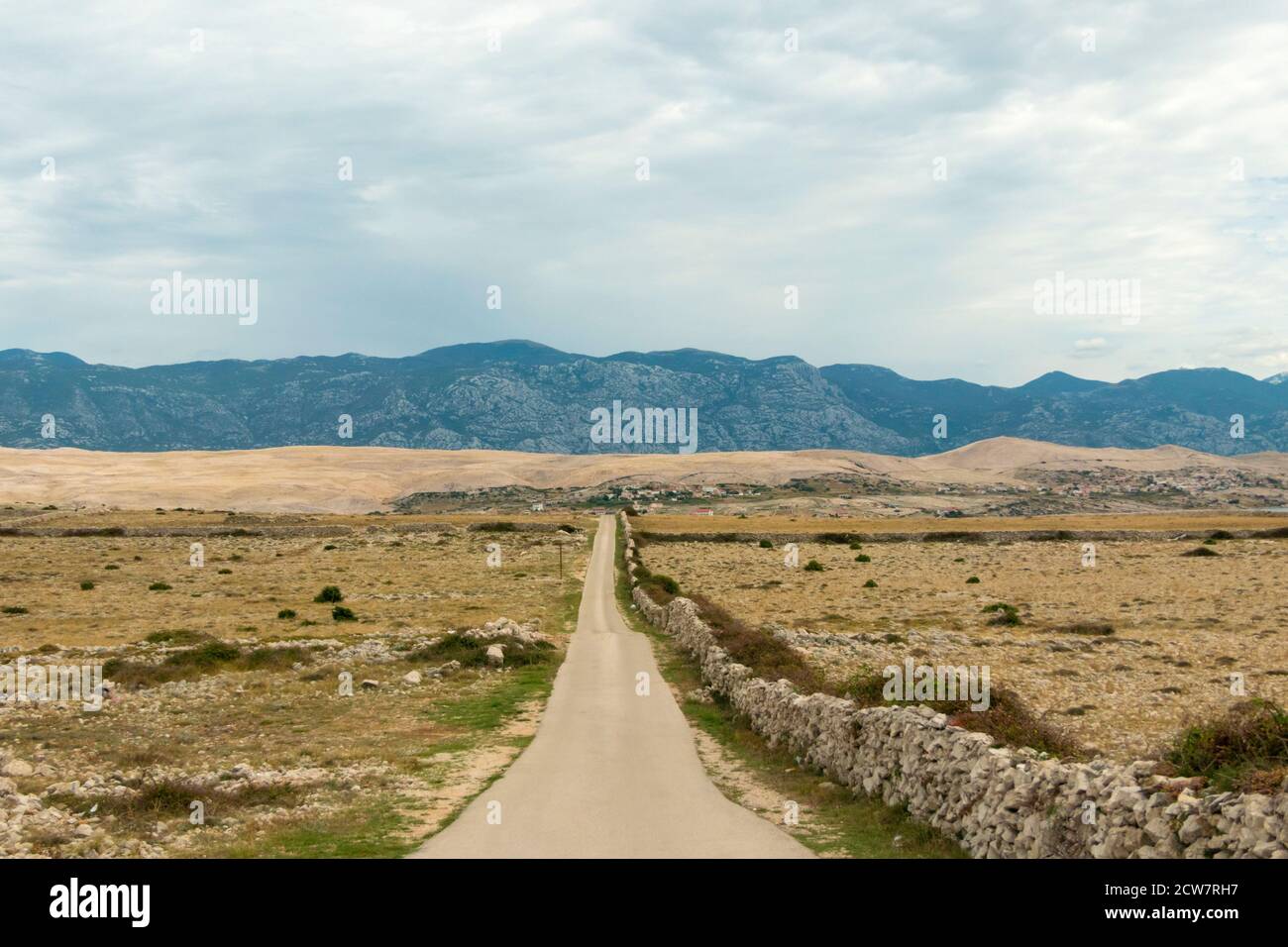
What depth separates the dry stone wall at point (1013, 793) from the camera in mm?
8555

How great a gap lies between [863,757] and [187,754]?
13046 mm

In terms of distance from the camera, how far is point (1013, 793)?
439 inches

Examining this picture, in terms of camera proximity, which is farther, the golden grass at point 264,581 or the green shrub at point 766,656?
the golden grass at point 264,581

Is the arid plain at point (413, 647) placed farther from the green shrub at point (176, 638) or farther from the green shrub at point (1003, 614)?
the green shrub at point (1003, 614)

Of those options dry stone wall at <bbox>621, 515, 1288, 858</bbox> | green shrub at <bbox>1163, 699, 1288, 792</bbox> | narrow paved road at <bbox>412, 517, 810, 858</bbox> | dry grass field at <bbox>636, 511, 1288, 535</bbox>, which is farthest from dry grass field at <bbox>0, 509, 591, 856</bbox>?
dry grass field at <bbox>636, 511, 1288, 535</bbox>

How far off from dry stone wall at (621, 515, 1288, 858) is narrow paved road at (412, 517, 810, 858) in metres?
2.13

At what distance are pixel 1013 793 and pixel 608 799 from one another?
20.7 ft

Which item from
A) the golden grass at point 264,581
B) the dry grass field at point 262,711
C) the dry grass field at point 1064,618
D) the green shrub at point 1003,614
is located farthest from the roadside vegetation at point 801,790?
the golden grass at point 264,581

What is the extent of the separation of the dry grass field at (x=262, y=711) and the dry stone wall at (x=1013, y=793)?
6448 mm

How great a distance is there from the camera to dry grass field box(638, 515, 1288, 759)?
22328 millimetres
